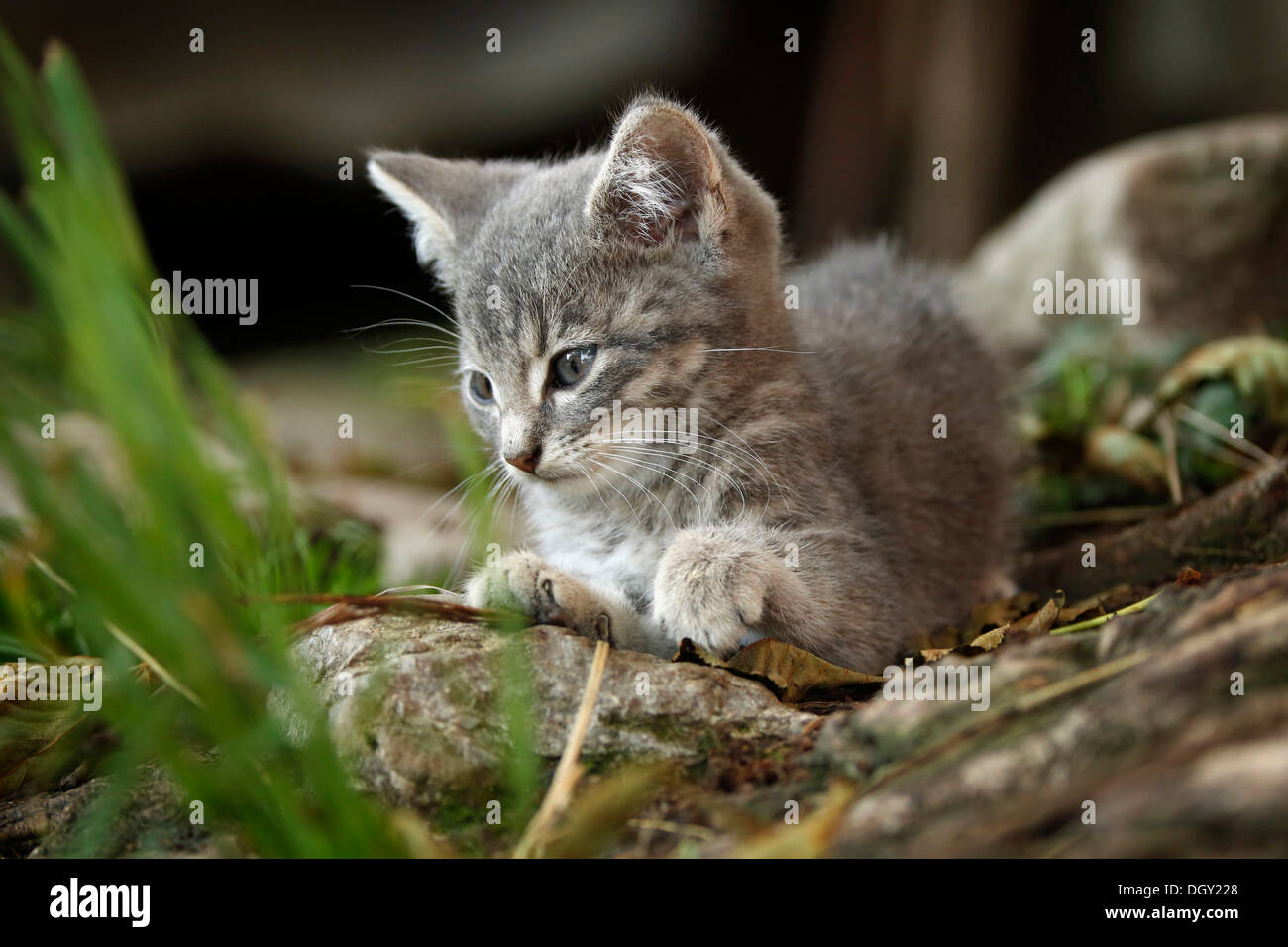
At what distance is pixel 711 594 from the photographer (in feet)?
7.89

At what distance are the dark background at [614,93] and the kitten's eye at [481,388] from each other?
4.15 metres

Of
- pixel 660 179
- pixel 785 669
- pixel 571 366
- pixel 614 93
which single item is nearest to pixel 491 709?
pixel 785 669

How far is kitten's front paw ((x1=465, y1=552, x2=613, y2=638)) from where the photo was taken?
250 centimetres

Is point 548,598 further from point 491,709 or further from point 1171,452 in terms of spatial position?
point 1171,452

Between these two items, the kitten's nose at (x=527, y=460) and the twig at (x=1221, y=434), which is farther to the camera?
the twig at (x=1221, y=434)

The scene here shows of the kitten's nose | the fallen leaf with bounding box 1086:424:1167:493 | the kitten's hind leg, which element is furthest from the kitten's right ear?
the fallen leaf with bounding box 1086:424:1167:493

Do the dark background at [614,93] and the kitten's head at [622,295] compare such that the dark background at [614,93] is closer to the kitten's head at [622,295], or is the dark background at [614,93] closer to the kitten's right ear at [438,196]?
the kitten's right ear at [438,196]

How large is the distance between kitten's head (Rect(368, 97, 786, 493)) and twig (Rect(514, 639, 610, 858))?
0.67m

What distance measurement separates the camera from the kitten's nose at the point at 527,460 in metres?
2.72
